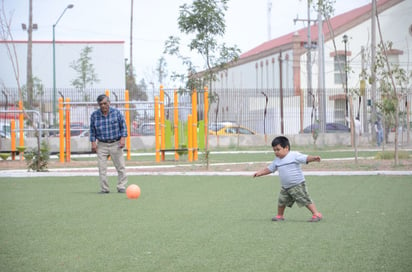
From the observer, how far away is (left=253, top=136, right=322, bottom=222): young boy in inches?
380

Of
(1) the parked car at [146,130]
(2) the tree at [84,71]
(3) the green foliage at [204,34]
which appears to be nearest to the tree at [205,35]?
(3) the green foliage at [204,34]

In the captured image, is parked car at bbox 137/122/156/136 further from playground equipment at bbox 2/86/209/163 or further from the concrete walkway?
the concrete walkway

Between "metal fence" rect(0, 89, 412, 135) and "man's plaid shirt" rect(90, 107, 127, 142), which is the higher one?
"metal fence" rect(0, 89, 412, 135)

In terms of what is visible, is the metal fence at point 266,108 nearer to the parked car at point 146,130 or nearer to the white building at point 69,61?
the parked car at point 146,130

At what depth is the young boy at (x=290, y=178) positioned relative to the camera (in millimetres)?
9648

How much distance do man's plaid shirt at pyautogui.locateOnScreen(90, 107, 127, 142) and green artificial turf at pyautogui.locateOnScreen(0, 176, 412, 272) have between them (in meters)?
1.11

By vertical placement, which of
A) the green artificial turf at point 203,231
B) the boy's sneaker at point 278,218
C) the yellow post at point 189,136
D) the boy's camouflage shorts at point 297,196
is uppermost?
the yellow post at point 189,136

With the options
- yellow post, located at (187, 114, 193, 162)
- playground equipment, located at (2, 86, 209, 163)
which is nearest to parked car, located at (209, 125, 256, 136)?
playground equipment, located at (2, 86, 209, 163)

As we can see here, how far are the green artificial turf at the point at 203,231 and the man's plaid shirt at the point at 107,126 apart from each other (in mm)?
1114

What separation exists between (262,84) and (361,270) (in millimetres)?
58619

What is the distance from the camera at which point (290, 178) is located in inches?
381

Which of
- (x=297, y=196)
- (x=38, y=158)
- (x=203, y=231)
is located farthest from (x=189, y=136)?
(x=203, y=231)

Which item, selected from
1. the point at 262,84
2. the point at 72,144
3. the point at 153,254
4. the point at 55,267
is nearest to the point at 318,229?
the point at 153,254

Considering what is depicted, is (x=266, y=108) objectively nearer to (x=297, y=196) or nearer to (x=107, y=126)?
(x=107, y=126)
